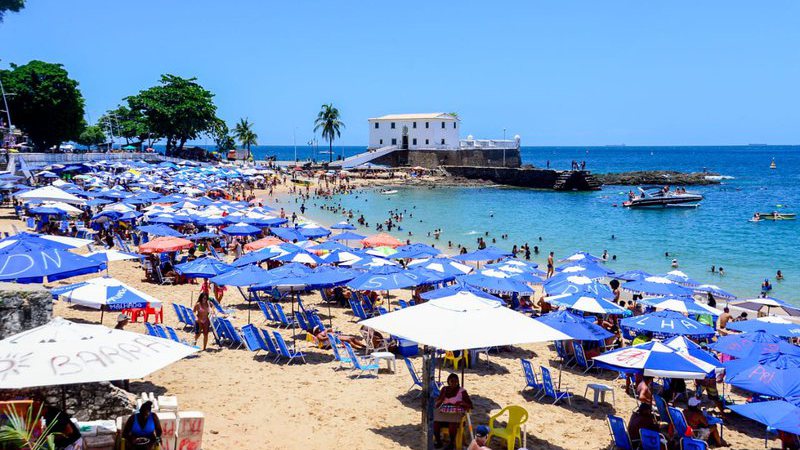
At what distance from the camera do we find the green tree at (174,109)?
68.5 meters

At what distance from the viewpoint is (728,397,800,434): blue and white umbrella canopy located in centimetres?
741

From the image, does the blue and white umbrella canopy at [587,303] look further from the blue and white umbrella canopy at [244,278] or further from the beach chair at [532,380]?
the blue and white umbrella canopy at [244,278]

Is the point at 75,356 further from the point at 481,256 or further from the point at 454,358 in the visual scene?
the point at 481,256

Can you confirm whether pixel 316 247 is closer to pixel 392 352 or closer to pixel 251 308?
pixel 251 308

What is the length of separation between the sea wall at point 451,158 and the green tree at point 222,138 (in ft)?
66.9

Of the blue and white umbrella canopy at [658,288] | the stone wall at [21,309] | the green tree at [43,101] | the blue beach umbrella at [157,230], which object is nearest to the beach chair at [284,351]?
the stone wall at [21,309]

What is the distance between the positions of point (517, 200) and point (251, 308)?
4761cm

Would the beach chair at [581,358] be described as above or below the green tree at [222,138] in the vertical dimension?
below

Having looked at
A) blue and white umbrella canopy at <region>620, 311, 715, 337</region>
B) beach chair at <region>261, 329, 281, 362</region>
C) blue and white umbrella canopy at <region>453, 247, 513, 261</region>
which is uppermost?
blue and white umbrella canopy at <region>453, 247, 513, 261</region>

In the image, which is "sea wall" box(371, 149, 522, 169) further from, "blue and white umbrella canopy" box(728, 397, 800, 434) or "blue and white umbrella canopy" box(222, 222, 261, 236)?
"blue and white umbrella canopy" box(728, 397, 800, 434)

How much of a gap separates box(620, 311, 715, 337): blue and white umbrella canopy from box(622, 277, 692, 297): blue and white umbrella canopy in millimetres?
3813

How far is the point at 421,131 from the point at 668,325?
70.3 meters

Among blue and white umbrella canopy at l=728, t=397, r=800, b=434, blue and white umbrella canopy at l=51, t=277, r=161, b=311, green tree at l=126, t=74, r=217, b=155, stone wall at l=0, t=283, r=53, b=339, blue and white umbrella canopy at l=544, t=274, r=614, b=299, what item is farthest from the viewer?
green tree at l=126, t=74, r=217, b=155

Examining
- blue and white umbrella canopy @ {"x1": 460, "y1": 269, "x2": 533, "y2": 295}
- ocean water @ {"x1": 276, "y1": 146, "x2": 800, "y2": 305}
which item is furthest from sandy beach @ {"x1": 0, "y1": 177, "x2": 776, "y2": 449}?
ocean water @ {"x1": 276, "y1": 146, "x2": 800, "y2": 305}
